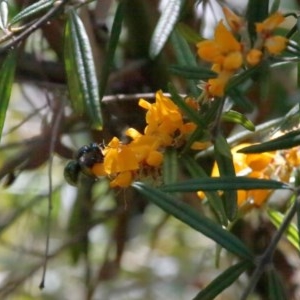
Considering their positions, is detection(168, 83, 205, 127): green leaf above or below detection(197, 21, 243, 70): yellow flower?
below

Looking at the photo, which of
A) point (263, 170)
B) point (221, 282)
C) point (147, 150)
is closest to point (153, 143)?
point (147, 150)

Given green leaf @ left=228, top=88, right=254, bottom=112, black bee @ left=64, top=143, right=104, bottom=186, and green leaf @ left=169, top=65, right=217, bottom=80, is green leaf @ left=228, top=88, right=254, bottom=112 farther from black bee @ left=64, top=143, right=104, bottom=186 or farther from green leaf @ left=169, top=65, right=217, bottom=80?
black bee @ left=64, top=143, right=104, bottom=186

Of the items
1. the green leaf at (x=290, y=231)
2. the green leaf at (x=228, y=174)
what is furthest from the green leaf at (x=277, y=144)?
the green leaf at (x=290, y=231)

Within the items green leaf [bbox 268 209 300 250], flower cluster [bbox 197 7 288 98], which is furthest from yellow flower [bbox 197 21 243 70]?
green leaf [bbox 268 209 300 250]

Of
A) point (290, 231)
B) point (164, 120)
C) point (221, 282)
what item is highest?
point (164, 120)

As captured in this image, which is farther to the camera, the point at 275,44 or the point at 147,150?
the point at 147,150

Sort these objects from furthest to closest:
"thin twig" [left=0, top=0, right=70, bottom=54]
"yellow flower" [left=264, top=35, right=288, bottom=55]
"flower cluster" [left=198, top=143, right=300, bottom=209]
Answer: "flower cluster" [left=198, top=143, right=300, bottom=209] → "thin twig" [left=0, top=0, right=70, bottom=54] → "yellow flower" [left=264, top=35, right=288, bottom=55]

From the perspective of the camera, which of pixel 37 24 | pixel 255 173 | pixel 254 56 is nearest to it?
pixel 254 56

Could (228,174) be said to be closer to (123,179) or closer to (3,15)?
(123,179)
